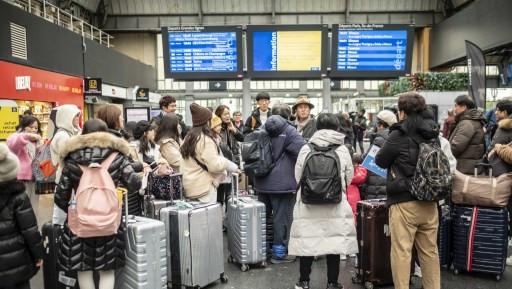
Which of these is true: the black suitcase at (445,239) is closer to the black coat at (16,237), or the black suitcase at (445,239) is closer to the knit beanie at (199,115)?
the knit beanie at (199,115)

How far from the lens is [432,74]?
31.9 ft

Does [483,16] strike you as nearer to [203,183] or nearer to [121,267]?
[203,183]

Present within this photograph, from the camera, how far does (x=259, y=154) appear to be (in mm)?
4418

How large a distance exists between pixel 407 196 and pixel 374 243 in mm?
728

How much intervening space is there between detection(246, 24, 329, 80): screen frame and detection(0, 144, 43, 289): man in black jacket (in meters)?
7.87

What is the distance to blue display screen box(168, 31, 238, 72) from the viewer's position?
1020cm

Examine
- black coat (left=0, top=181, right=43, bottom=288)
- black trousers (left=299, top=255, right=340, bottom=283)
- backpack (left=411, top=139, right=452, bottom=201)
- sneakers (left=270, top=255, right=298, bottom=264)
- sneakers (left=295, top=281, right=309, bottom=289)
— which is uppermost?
backpack (left=411, top=139, right=452, bottom=201)

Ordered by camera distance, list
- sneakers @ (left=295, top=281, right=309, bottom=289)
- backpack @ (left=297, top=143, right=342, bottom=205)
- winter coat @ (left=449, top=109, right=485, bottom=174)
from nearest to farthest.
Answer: backpack @ (left=297, top=143, right=342, bottom=205) → sneakers @ (left=295, top=281, right=309, bottom=289) → winter coat @ (left=449, top=109, right=485, bottom=174)

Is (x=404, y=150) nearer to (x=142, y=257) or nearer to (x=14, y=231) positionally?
(x=142, y=257)

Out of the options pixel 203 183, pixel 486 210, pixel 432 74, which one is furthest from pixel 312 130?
pixel 432 74

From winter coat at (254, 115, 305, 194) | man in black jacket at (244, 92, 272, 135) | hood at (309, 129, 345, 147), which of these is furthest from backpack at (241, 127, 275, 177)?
man in black jacket at (244, 92, 272, 135)

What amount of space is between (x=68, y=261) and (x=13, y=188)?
0.63 m

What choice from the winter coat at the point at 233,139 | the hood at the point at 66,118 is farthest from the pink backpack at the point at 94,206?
the winter coat at the point at 233,139

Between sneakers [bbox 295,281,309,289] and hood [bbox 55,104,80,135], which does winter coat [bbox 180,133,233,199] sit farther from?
sneakers [bbox 295,281,309,289]
